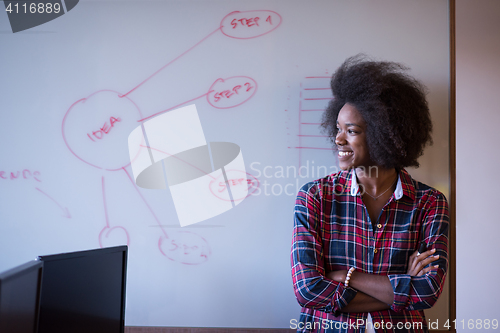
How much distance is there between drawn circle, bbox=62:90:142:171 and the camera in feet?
5.85

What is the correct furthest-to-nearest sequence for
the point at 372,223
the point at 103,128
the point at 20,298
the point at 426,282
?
the point at 103,128 → the point at 372,223 → the point at 426,282 → the point at 20,298

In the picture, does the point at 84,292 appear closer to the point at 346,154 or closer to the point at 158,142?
the point at 158,142

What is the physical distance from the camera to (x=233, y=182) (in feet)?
5.73

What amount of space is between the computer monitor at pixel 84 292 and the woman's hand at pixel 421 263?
1.06m

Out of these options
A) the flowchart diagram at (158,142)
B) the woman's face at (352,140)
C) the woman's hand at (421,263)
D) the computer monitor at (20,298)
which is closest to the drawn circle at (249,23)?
the flowchart diagram at (158,142)

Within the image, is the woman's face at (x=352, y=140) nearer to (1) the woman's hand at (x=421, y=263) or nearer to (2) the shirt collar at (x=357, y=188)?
(2) the shirt collar at (x=357, y=188)

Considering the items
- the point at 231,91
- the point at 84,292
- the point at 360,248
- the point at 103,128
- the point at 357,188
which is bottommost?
the point at 84,292

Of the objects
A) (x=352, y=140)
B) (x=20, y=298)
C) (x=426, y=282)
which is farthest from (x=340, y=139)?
(x=20, y=298)

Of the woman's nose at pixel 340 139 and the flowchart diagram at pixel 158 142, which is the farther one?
the flowchart diagram at pixel 158 142

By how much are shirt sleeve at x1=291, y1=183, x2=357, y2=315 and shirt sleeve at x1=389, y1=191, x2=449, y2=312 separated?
0.16 meters

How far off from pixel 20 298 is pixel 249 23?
1446 millimetres

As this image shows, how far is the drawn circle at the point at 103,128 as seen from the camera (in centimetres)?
178

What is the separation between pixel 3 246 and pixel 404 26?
2.23 m

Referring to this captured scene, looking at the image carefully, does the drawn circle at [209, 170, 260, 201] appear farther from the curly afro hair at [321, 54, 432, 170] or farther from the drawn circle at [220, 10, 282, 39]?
the drawn circle at [220, 10, 282, 39]
